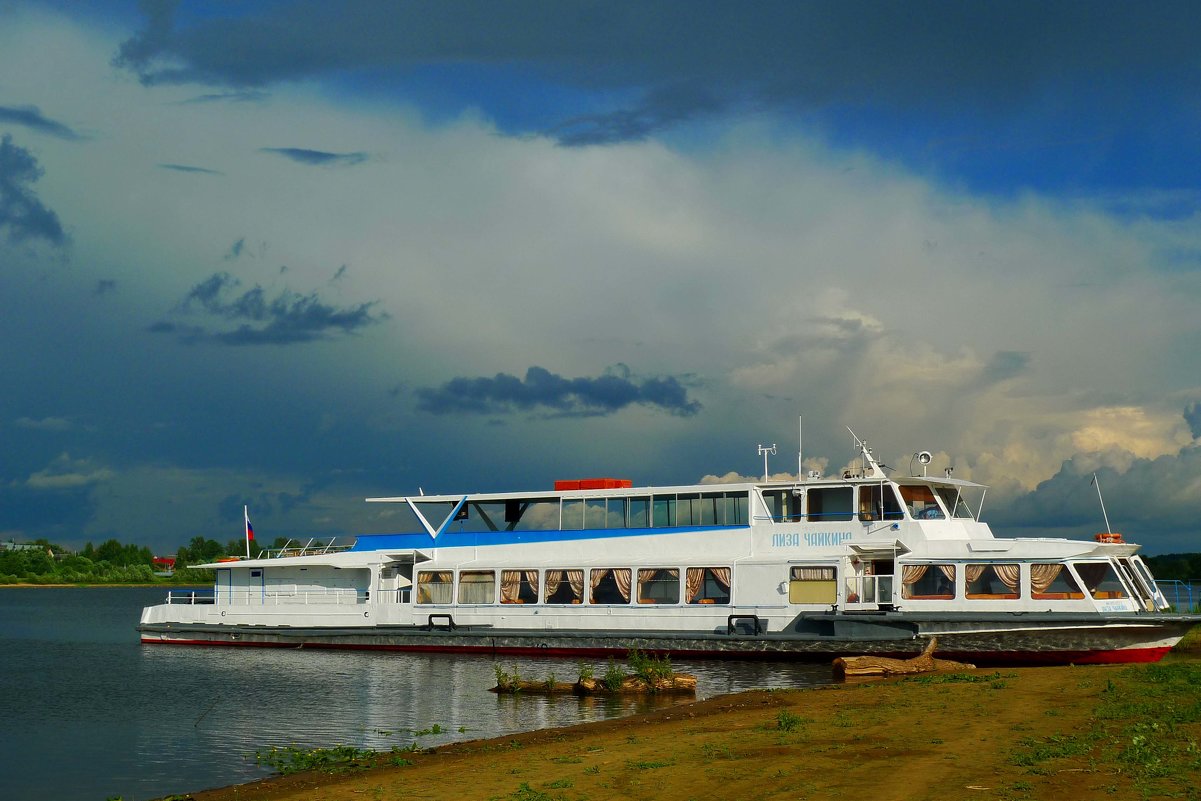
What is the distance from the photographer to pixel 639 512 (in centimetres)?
3334

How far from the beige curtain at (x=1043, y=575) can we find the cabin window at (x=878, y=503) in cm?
369

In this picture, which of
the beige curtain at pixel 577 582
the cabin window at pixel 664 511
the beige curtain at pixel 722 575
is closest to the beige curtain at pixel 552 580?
the beige curtain at pixel 577 582

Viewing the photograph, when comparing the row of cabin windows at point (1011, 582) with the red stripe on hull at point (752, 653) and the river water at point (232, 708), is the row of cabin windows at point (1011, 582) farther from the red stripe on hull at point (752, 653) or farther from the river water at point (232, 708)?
the river water at point (232, 708)

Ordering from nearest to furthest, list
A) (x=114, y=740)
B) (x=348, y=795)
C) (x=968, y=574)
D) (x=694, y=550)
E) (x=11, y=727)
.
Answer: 1. (x=348, y=795)
2. (x=114, y=740)
3. (x=11, y=727)
4. (x=968, y=574)
5. (x=694, y=550)

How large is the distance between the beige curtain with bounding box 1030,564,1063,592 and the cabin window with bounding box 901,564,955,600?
187 centimetres

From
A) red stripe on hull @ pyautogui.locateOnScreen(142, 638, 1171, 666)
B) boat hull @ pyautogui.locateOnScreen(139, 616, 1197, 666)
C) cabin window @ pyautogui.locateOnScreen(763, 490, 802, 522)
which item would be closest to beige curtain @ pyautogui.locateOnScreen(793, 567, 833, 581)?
boat hull @ pyautogui.locateOnScreen(139, 616, 1197, 666)

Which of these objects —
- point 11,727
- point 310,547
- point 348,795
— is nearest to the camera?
point 348,795

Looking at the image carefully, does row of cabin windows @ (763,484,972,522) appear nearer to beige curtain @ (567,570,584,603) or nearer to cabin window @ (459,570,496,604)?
beige curtain @ (567,570,584,603)

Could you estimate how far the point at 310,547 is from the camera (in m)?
37.9

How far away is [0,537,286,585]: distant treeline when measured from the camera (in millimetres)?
141375

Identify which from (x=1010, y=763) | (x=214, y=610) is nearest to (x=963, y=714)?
(x=1010, y=763)

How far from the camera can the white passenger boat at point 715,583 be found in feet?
90.0

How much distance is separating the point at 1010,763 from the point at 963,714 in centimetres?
436

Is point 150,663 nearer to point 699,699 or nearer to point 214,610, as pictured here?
point 214,610
